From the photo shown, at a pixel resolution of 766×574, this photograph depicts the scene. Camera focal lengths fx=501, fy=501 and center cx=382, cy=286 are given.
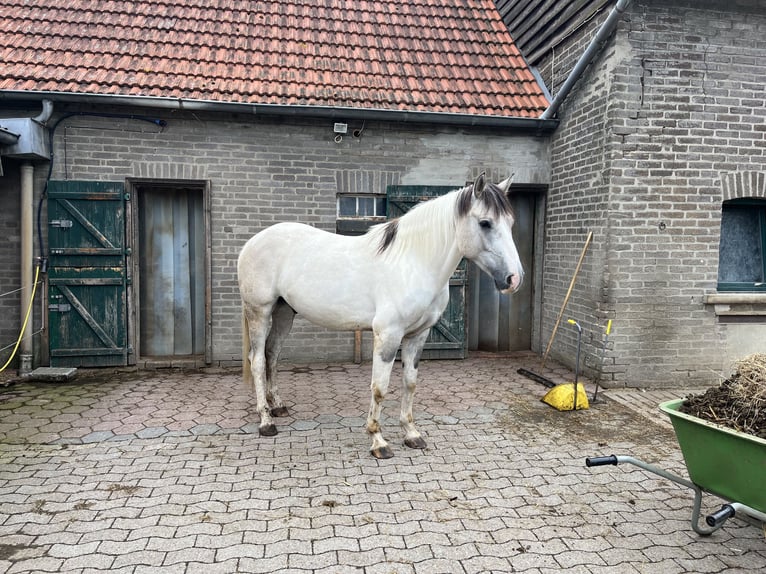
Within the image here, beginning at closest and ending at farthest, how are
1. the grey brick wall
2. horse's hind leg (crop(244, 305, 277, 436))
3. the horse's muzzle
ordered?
the horse's muzzle, horse's hind leg (crop(244, 305, 277, 436)), the grey brick wall

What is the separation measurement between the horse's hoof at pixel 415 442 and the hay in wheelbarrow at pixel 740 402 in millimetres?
1920

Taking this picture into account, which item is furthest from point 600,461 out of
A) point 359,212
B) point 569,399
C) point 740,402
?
point 359,212

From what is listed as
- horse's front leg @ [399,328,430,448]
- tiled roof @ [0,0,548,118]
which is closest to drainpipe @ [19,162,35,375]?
tiled roof @ [0,0,548,118]

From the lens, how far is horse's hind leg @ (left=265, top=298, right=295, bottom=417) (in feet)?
15.5

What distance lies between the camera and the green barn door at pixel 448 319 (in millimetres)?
6609

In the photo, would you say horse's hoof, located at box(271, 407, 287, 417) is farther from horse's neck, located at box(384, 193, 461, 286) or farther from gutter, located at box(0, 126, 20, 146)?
gutter, located at box(0, 126, 20, 146)

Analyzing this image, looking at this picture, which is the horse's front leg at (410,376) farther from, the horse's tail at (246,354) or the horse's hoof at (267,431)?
the horse's tail at (246,354)

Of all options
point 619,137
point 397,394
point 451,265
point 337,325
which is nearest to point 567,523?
point 451,265

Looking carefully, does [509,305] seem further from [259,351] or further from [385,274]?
[259,351]

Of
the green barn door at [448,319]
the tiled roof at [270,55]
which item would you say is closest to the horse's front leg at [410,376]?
→ the green barn door at [448,319]

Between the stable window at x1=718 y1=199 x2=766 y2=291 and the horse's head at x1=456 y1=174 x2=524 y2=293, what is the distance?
4.05 m

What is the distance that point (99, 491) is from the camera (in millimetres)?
3279

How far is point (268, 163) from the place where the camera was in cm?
640

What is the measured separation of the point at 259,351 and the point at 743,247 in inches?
229
